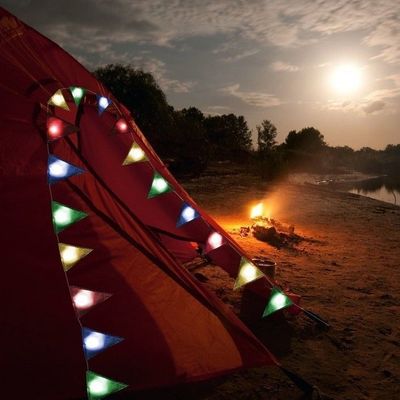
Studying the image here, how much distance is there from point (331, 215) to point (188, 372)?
435 inches

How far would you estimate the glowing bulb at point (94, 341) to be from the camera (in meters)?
2.39

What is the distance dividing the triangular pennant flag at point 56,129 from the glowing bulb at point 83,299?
4.02 feet

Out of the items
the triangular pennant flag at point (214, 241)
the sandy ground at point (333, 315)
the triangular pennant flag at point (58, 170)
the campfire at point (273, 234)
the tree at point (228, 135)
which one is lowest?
the sandy ground at point (333, 315)

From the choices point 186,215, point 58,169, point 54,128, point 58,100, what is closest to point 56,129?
point 54,128

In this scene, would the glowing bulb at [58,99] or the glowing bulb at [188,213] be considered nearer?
the glowing bulb at [58,99]

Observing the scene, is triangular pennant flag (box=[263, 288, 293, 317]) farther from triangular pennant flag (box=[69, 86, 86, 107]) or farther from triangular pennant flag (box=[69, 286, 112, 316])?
triangular pennant flag (box=[69, 86, 86, 107])

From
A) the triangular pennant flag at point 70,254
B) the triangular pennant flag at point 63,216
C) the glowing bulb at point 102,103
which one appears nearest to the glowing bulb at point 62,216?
the triangular pennant flag at point 63,216

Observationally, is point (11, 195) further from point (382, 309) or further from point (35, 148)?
point (382, 309)

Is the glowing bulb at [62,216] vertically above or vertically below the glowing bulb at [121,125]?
below

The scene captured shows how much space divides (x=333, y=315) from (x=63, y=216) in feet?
11.9

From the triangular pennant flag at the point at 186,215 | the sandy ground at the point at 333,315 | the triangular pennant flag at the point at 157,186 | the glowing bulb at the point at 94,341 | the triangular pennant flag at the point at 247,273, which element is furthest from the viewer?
the triangular pennant flag at the point at 186,215

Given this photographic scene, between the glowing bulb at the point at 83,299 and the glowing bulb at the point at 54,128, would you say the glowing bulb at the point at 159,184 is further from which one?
the glowing bulb at the point at 83,299

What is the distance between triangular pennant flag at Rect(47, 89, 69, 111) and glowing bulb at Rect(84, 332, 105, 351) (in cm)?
205

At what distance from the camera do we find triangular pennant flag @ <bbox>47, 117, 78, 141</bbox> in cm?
296
